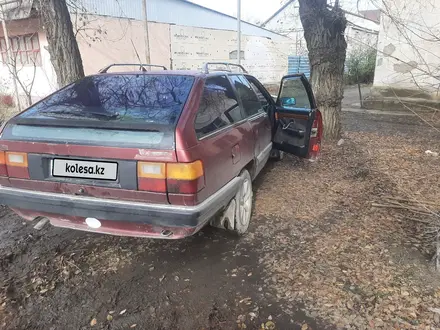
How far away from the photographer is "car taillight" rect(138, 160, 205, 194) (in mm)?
2312

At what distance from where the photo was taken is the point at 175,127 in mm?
2367

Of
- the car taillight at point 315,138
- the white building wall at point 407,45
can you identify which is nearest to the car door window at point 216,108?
the car taillight at point 315,138

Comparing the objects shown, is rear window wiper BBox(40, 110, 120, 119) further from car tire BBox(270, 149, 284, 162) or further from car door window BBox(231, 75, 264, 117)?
car tire BBox(270, 149, 284, 162)

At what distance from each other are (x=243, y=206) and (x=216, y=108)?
1021mm

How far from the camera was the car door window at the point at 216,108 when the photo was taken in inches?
105

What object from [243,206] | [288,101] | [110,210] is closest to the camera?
[110,210]

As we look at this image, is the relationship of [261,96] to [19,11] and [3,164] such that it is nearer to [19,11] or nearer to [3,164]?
[3,164]

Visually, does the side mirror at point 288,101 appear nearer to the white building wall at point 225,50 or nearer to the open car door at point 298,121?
the open car door at point 298,121

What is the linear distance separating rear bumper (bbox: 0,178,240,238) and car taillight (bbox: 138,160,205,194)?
0.42ft

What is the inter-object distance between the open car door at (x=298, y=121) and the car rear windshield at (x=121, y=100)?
6.86 ft

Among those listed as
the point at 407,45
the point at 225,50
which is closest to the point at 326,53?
the point at 407,45

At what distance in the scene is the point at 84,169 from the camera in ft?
8.22

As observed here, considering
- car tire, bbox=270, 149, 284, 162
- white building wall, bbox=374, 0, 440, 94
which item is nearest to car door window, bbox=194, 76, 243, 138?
car tire, bbox=270, 149, 284, 162

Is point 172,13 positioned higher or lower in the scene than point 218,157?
higher
